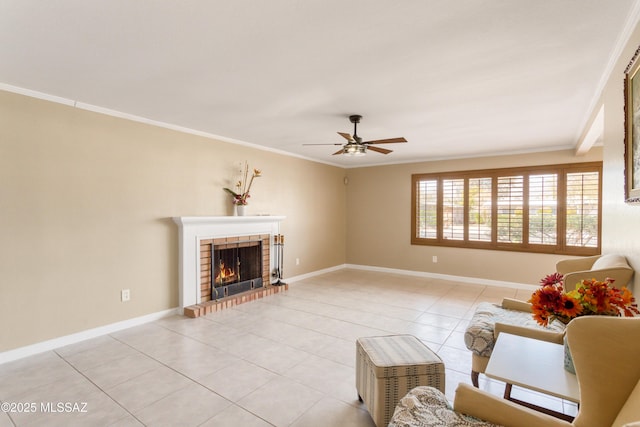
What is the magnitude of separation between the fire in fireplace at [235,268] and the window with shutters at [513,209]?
3.43 m

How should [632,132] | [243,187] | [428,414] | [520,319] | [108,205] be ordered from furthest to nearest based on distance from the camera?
[243,187] → [108,205] → [520,319] → [632,132] → [428,414]

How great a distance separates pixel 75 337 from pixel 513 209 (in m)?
6.69

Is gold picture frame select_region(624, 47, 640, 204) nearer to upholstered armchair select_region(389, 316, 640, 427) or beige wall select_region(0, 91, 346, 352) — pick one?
upholstered armchair select_region(389, 316, 640, 427)

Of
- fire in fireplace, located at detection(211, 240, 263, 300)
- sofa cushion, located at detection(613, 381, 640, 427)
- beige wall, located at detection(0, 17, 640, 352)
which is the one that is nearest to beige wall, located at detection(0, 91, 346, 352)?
beige wall, located at detection(0, 17, 640, 352)

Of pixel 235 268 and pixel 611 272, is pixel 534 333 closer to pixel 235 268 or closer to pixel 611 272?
pixel 611 272

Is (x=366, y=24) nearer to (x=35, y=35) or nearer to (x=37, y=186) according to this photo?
(x=35, y=35)

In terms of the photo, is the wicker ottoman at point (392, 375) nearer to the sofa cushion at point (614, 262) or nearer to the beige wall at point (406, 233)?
the sofa cushion at point (614, 262)

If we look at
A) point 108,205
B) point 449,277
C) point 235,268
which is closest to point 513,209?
point 449,277

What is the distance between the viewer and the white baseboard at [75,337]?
2.98 metres

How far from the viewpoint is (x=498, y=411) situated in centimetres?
132

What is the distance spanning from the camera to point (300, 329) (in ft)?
12.3

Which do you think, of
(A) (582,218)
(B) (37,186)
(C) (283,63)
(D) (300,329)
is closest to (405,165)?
(A) (582,218)

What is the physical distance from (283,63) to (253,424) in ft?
8.38

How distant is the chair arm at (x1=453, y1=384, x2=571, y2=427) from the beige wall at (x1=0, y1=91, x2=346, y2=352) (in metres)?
3.74
